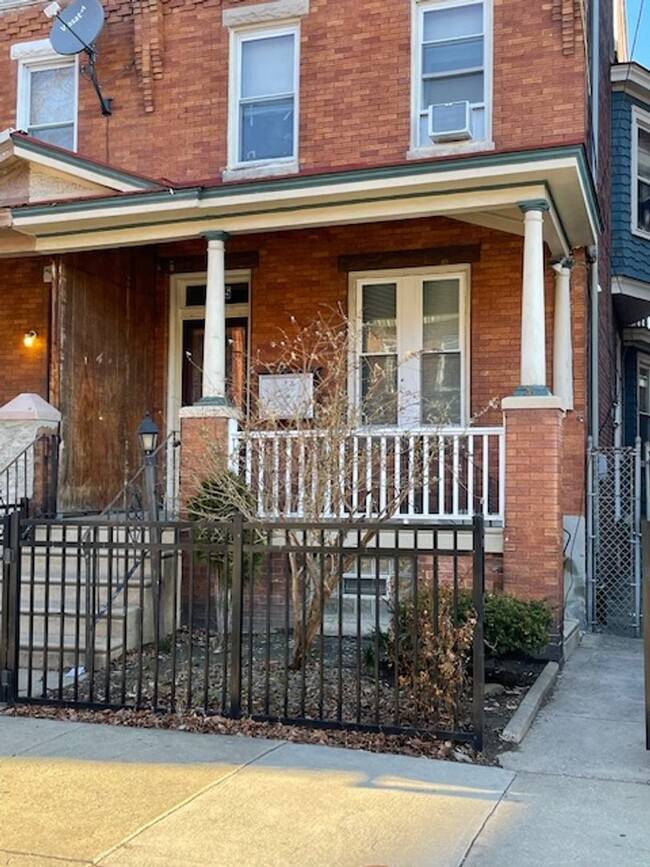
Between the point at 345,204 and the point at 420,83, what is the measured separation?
2.80 metres

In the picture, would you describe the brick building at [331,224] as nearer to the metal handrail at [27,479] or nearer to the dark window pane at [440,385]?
the dark window pane at [440,385]

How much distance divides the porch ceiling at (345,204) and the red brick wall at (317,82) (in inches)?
46.1

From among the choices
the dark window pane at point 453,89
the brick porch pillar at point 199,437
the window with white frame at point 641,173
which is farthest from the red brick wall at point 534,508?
the window with white frame at point 641,173

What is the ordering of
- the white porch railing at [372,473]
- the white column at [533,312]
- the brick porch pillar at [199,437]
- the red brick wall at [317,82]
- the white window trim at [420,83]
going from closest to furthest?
1. the white porch railing at [372,473]
2. the white column at [533,312]
3. the brick porch pillar at [199,437]
4. the red brick wall at [317,82]
5. the white window trim at [420,83]

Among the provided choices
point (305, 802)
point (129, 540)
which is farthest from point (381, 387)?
point (305, 802)

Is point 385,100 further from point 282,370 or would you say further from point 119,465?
point 119,465

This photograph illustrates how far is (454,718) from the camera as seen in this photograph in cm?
552

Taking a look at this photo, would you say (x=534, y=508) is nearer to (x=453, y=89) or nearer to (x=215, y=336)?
(x=215, y=336)

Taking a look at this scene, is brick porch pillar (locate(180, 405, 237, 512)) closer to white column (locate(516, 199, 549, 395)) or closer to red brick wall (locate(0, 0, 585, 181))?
white column (locate(516, 199, 549, 395))

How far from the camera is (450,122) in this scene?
1012 centimetres

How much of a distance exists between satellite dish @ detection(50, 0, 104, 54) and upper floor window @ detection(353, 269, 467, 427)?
4.74 metres

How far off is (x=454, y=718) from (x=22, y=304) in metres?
8.75

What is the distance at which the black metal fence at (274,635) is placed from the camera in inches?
222

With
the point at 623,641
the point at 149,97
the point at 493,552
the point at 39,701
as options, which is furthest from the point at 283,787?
the point at 149,97
